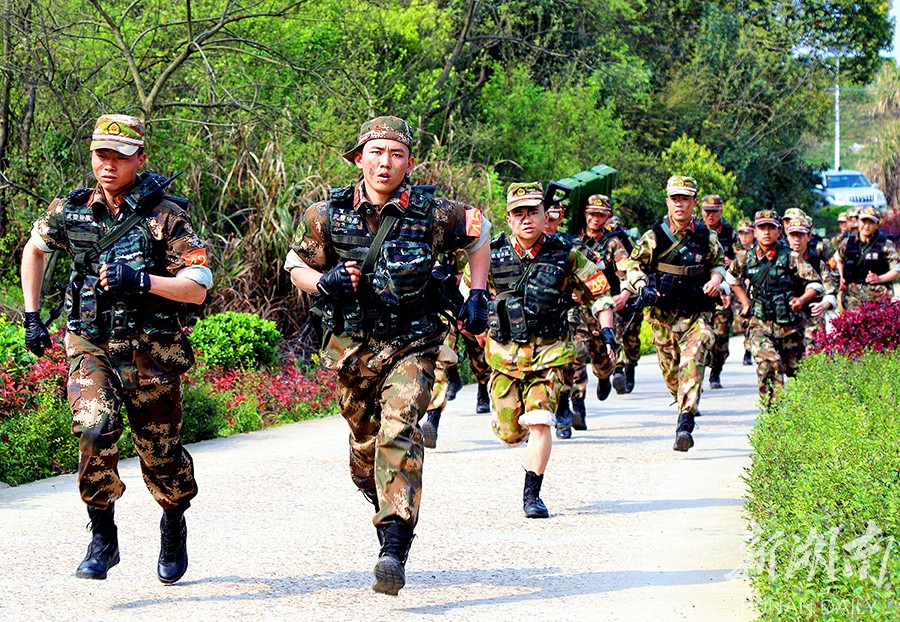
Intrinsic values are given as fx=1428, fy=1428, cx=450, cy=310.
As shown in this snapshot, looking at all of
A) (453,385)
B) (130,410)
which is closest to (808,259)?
(453,385)

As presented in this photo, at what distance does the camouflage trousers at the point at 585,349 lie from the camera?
12.6 meters

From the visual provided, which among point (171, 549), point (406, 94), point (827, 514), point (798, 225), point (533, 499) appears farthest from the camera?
point (406, 94)

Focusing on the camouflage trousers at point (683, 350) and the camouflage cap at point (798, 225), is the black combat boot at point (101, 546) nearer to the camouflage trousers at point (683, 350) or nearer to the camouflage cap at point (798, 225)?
the camouflage trousers at point (683, 350)

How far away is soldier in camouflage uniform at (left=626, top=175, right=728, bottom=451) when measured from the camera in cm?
1098

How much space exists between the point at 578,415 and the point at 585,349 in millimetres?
648

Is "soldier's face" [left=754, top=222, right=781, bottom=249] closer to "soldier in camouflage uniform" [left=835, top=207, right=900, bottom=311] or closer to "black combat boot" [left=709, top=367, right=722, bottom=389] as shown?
"black combat boot" [left=709, top=367, right=722, bottom=389]

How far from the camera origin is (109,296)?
5.94 metres

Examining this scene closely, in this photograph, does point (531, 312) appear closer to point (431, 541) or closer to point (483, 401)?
point (431, 541)

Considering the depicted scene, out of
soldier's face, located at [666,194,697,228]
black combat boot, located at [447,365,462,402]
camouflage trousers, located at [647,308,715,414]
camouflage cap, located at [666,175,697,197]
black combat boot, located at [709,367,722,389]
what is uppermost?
camouflage cap, located at [666,175,697,197]

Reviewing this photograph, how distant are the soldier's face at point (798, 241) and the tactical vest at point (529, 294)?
4506 millimetres

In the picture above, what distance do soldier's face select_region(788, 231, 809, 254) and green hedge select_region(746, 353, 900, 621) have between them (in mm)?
5176

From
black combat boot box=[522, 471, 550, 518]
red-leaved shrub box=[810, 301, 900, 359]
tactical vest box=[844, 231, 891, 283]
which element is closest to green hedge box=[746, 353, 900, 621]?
black combat boot box=[522, 471, 550, 518]

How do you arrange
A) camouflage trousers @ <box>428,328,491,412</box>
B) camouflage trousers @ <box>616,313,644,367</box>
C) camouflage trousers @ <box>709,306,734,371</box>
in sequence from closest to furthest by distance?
camouflage trousers @ <box>428,328,491,412</box>
camouflage trousers @ <box>616,313,644,367</box>
camouflage trousers @ <box>709,306,734,371</box>

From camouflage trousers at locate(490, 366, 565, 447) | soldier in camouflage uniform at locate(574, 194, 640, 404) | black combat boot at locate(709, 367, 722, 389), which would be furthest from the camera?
black combat boot at locate(709, 367, 722, 389)
